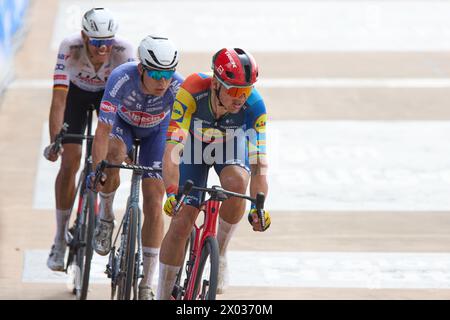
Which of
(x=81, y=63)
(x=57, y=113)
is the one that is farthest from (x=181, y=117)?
(x=81, y=63)

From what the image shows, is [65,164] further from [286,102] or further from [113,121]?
[286,102]

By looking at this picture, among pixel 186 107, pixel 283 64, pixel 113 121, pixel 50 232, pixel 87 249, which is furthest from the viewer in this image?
pixel 283 64

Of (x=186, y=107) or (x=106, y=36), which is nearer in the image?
(x=186, y=107)

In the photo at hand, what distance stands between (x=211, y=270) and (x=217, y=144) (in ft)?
2.97

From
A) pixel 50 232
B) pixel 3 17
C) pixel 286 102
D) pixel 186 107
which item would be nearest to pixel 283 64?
pixel 286 102

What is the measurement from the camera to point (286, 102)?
42.8 feet

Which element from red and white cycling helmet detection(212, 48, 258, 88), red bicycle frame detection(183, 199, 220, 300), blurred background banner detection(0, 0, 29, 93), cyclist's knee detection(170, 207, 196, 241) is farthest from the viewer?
blurred background banner detection(0, 0, 29, 93)

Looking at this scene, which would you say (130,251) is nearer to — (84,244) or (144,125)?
(144,125)

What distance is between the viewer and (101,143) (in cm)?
699

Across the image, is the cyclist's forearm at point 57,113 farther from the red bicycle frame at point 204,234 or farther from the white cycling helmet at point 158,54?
the red bicycle frame at point 204,234

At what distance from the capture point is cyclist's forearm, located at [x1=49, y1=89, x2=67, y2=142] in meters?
7.81

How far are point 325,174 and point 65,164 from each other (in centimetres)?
356

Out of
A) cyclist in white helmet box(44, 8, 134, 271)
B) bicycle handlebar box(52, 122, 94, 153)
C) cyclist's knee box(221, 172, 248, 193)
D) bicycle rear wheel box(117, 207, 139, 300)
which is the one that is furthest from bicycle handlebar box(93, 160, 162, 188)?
cyclist in white helmet box(44, 8, 134, 271)

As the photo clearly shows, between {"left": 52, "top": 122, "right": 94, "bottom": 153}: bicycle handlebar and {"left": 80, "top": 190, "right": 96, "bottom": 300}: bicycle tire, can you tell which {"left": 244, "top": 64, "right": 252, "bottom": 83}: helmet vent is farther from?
{"left": 80, "top": 190, "right": 96, "bottom": 300}: bicycle tire
